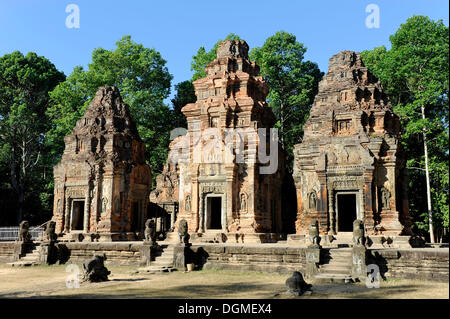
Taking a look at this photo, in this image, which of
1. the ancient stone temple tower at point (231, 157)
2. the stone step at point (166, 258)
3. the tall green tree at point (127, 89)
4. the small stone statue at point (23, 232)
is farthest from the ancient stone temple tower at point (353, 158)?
the tall green tree at point (127, 89)

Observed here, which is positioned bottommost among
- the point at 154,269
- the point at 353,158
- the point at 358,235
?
the point at 154,269

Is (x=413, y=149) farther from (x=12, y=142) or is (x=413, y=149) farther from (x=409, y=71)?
(x=12, y=142)

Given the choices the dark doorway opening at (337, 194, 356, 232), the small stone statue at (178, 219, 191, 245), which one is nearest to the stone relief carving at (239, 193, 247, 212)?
the small stone statue at (178, 219, 191, 245)

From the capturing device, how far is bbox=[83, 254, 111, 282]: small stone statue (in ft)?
36.4

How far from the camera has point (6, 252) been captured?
693 inches

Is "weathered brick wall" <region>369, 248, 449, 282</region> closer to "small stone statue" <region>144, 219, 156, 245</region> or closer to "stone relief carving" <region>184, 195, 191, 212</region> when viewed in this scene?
"small stone statue" <region>144, 219, 156, 245</region>

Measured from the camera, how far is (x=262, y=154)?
19109 millimetres

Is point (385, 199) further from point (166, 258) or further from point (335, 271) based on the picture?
point (166, 258)

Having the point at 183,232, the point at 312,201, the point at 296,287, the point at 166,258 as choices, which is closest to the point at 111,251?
the point at 166,258

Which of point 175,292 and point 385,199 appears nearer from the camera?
point 175,292

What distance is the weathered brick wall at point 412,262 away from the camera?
1064 centimetres

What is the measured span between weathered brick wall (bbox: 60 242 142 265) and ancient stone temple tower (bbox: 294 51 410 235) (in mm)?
6520

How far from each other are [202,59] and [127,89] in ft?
21.3

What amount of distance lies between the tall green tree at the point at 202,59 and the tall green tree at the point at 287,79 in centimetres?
269
